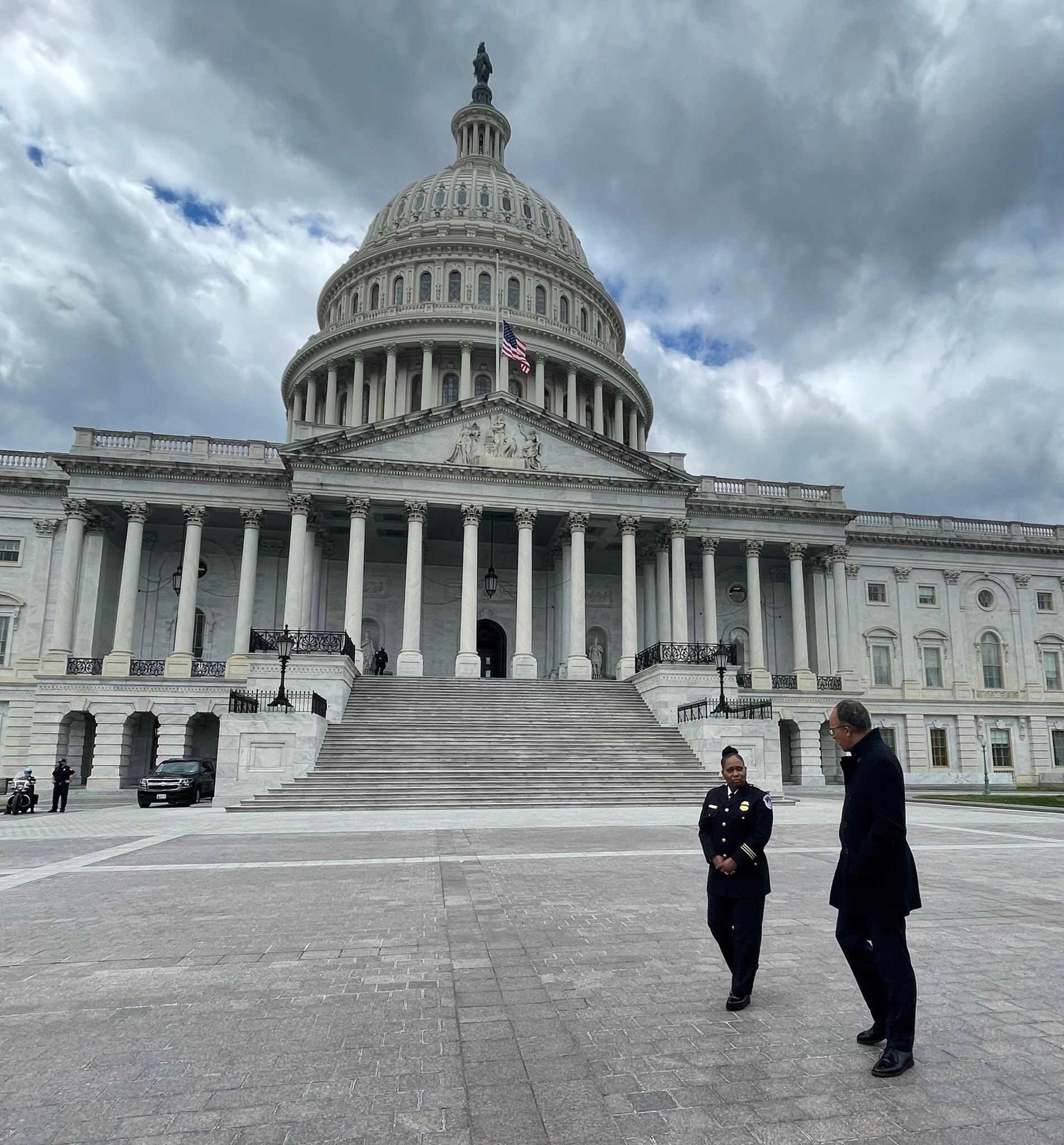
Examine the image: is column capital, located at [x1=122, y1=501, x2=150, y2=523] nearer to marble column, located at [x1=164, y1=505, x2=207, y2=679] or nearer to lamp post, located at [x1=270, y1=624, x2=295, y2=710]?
marble column, located at [x1=164, y1=505, x2=207, y2=679]

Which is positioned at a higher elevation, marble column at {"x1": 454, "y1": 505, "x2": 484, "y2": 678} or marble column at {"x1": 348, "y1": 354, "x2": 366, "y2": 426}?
marble column at {"x1": 348, "y1": 354, "x2": 366, "y2": 426}

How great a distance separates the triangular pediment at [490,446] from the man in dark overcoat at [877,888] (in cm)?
3637

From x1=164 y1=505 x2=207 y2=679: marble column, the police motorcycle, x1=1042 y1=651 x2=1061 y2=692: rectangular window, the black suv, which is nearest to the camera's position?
the police motorcycle

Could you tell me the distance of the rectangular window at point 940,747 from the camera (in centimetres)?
4881

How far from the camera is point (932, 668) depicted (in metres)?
50.8

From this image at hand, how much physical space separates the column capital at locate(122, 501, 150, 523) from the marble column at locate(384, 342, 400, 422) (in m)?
20.0

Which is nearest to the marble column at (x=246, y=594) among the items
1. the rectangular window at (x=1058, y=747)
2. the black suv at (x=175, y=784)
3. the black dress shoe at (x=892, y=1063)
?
the black suv at (x=175, y=784)

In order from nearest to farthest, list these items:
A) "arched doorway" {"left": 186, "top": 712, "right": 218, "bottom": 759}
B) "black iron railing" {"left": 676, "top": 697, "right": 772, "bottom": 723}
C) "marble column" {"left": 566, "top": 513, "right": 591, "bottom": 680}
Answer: "black iron railing" {"left": 676, "top": 697, "right": 772, "bottom": 723} < "marble column" {"left": 566, "top": 513, "right": 591, "bottom": 680} < "arched doorway" {"left": 186, "top": 712, "right": 218, "bottom": 759}

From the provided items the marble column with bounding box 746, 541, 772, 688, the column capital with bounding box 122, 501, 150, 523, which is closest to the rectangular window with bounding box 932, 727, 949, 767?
the marble column with bounding box 746, 541, 772, 688

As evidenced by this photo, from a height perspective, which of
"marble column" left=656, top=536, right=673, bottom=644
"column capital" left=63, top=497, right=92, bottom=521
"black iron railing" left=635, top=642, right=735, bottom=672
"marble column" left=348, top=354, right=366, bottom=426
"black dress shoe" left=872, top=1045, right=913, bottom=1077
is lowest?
"black dress shoe" left=872, top=1045, right=913, bottom=1077

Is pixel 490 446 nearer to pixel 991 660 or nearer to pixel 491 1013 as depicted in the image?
pixel 991 660

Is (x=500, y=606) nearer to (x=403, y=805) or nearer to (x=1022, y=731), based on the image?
(x=403, y=805)

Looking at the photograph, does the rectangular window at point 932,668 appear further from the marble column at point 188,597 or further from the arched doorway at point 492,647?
the marble column at point 188,597

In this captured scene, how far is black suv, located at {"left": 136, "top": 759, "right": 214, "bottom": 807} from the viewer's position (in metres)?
25.6
